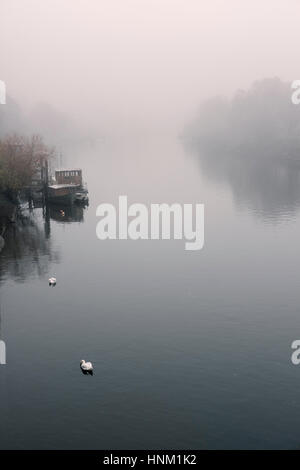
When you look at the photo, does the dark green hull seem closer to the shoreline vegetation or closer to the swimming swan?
the shoreline vegetation

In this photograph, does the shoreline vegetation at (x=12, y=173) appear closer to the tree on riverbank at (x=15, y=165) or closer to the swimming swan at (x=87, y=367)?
the tree on riverbank at (x=15, y=165)

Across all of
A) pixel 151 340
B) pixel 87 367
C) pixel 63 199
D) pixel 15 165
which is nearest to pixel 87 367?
pixel 87 367

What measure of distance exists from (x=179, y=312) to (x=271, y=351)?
1189cm

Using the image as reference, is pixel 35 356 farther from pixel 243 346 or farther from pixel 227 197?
pixel 227 197

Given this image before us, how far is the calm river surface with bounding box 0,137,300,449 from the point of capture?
116 feet

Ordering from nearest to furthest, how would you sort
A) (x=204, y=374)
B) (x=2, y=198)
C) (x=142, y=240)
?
(x=204, y=374) < (x=142, y=240) < (x=2, y=198)

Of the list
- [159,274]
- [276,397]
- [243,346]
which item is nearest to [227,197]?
[159,274]

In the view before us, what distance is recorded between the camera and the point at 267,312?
Result: 54.1 meters
